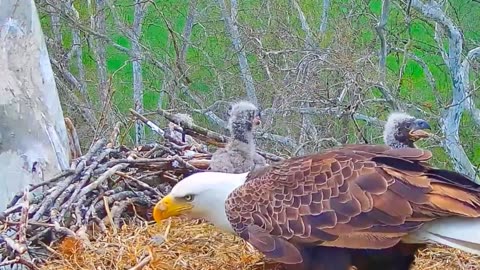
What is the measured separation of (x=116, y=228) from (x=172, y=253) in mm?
418

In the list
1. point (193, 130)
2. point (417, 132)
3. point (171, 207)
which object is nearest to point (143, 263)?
point (171, 207)

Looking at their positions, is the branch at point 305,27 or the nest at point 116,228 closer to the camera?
the nest at point 116,228

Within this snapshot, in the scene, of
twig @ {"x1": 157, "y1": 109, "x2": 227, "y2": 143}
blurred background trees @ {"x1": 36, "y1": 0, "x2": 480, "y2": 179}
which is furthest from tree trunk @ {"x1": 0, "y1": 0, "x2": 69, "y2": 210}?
blurred background trees @ {"x1": 36, "y1": 0, "x2": 480, "y2": 179}

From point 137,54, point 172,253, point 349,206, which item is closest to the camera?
point 349,206

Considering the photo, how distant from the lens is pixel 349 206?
9.84ft

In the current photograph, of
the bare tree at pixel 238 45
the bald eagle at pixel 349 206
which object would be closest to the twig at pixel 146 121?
the bald eagle at pixel 349 206

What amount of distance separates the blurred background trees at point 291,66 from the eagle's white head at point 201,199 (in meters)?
2.61

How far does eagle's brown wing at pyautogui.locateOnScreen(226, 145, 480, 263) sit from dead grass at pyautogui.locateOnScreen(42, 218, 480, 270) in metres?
0.35

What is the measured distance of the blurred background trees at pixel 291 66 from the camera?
695 cm

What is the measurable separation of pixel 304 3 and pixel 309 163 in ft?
18.8

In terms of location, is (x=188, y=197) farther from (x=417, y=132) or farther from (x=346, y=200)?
(x=417, y=132)

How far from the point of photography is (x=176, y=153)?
4586mm

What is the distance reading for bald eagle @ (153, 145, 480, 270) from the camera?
291cm

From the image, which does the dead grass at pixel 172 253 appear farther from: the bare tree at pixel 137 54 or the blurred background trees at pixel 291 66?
the bare tree at pixel 137 54
